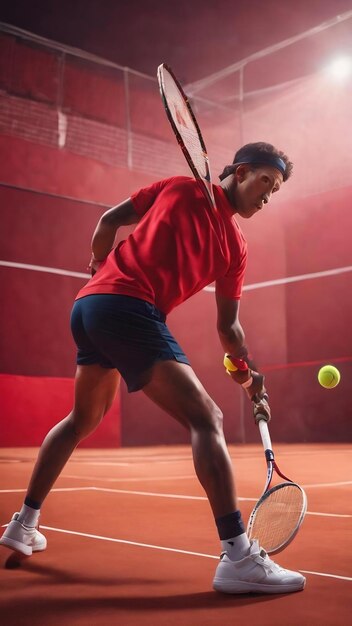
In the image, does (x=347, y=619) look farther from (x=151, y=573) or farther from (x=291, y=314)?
(x=291, y=314)

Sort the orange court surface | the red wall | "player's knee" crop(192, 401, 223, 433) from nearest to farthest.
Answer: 1. the orange court surface
2. "player's knee" crop(192, 401, 223, 433)
3. the red wall

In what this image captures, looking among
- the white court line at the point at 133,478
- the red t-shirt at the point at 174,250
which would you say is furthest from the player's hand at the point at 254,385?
the white court line at the point at 133,478

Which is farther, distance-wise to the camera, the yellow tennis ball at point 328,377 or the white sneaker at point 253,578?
the yellow tennis ball at point 328,377

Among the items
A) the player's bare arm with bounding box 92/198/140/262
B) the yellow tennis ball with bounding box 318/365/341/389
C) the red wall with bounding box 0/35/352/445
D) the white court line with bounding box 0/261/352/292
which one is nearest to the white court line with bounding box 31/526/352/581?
the player's bare arm with bounding box 92/198/140/262

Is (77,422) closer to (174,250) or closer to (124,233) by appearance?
(174,250)

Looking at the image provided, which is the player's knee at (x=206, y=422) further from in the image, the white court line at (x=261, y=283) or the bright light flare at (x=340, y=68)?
the bright light flare at (x=340, y=68)

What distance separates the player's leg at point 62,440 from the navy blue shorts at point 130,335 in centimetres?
16

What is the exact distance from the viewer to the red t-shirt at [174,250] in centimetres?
235

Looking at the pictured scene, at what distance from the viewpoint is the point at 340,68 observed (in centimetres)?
1095

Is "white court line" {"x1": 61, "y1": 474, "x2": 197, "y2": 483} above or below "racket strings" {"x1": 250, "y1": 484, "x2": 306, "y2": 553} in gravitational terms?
above

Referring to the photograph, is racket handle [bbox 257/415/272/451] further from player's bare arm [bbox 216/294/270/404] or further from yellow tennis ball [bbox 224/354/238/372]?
yellow tennis ball [bbox 224/354/238/372]

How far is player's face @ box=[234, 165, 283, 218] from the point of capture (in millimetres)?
2455

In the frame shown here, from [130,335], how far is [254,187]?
61cm

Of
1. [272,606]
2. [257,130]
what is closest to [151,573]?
[272,606]
